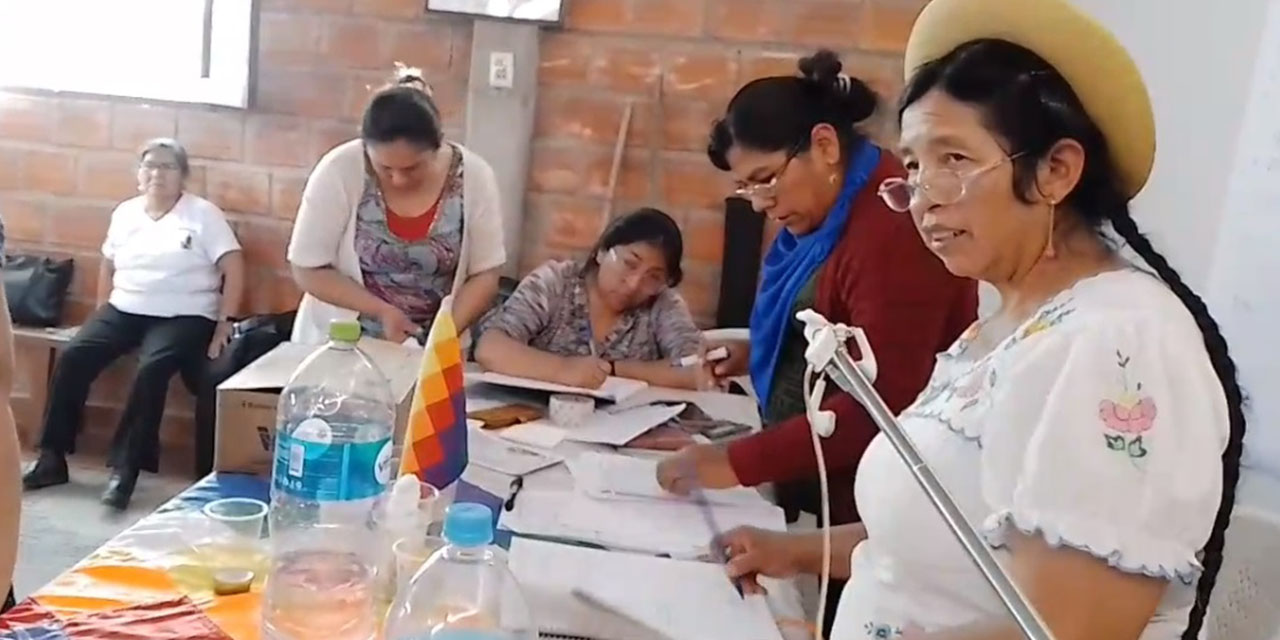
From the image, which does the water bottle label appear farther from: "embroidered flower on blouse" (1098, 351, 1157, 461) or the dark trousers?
the dark trousers

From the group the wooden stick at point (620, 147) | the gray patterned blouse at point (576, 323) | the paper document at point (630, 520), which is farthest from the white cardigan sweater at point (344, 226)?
the paper document at point (630, 520)

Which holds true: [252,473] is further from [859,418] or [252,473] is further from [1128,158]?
[1128,158]

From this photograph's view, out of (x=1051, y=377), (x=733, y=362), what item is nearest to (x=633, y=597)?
(x=1051, y=377)

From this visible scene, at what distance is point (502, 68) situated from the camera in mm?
3346

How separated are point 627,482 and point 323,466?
0.54 meters

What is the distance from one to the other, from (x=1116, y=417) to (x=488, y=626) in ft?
1.75

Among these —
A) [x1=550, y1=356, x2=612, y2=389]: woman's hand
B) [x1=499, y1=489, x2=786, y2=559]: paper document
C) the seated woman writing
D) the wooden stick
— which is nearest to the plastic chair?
[x1=499, y1=489, x2=786, y2=559]: paper document

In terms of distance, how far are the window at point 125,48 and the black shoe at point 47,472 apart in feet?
3.44

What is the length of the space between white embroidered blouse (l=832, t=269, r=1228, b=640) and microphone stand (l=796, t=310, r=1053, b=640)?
0.17m

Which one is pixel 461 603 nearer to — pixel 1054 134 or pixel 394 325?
pixel 1054 134

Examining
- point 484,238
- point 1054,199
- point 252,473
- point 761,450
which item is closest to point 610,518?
point 761,450

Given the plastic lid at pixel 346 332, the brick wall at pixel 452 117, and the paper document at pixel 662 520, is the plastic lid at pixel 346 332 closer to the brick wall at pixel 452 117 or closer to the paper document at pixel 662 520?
the paper document at pixel 662 520

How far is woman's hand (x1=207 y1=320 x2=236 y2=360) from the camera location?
3514 mm

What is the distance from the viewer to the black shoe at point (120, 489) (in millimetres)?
3279
